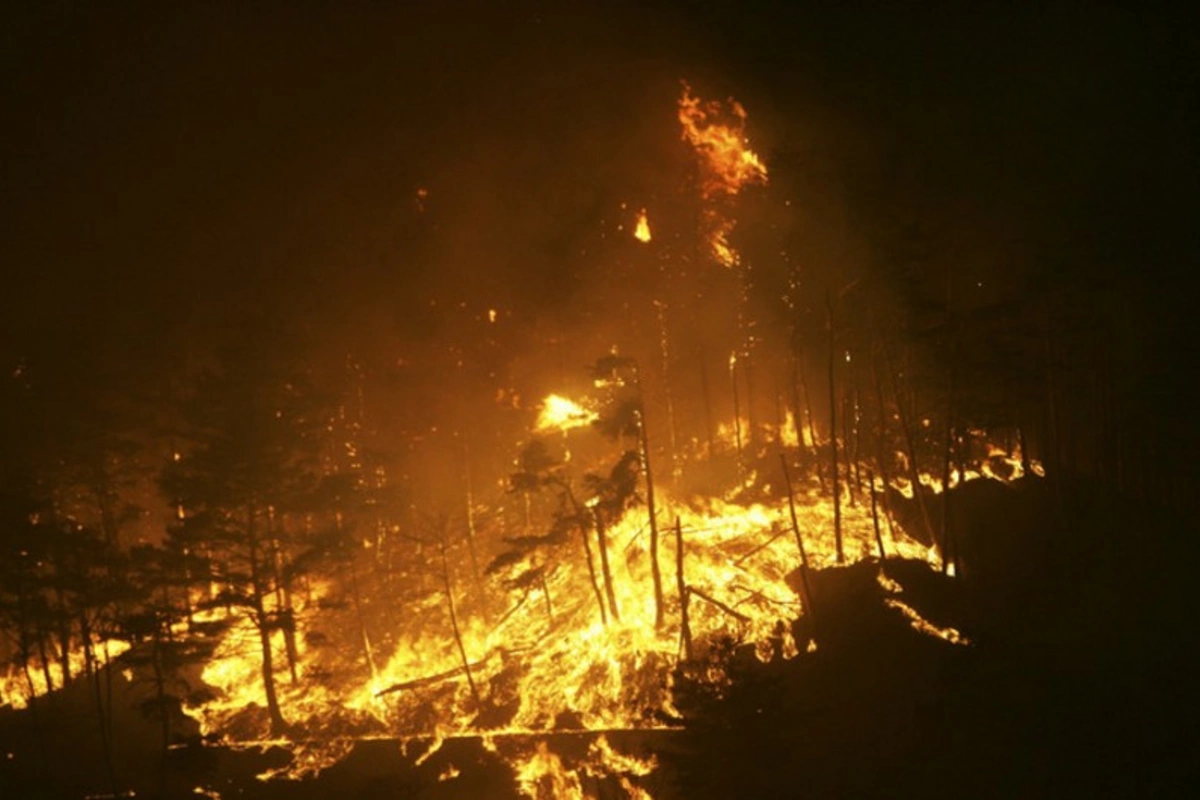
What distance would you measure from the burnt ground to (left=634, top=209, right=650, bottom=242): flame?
24114 millimetres

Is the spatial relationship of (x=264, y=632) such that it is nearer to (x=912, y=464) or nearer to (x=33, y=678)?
(x=33, y=678)

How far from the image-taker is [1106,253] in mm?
36938

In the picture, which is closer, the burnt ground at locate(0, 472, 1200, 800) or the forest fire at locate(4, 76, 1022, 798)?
the burnt ground at locate(0, 472, 1200, 800)

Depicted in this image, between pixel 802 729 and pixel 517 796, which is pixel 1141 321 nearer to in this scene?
pixel 802 729

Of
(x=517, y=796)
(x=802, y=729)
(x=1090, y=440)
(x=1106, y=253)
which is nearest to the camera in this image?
(x=802, y=729)

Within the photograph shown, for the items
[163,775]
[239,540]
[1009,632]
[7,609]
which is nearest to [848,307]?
[1009,632]

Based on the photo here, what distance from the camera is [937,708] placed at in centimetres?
2620

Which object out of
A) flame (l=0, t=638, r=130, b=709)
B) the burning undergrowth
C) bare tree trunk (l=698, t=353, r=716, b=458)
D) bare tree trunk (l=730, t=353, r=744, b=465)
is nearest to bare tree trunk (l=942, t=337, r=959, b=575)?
the burning undergrowth

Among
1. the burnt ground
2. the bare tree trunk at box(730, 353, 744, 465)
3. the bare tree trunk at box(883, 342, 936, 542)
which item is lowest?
the burnt ground

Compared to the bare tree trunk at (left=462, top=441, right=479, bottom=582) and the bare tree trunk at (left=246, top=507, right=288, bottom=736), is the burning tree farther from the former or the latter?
the bare tree trunk at (left=462, top=441, right=479, bottom=582)

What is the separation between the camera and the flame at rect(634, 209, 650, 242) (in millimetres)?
50406

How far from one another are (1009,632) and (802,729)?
350 inches

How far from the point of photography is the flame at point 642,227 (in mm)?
50406

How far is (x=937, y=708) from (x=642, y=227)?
3332 centimetres
